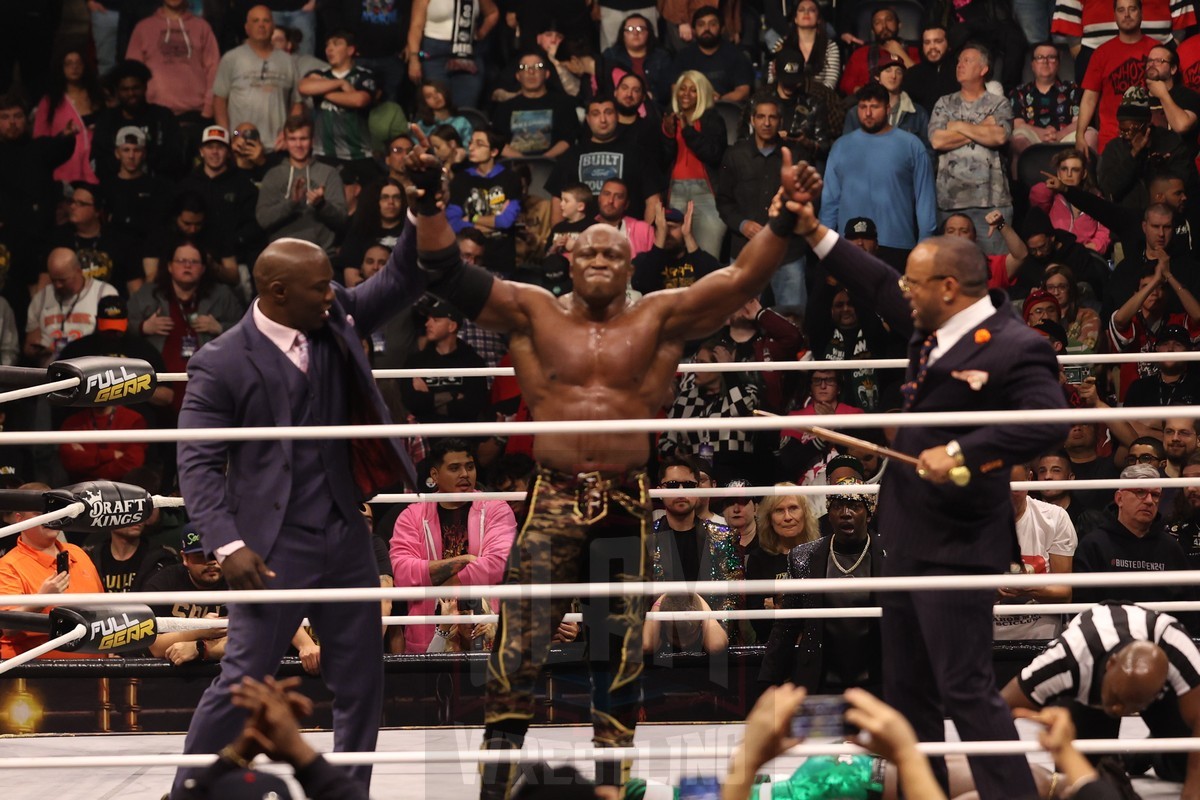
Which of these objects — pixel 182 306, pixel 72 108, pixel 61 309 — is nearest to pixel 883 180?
pixel 182 306

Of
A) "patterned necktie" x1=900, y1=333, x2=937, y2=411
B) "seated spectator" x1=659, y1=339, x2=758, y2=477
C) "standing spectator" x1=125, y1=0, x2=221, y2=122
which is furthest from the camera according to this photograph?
"standing spectator" x1=125, y1=0, x2=221, y2=122

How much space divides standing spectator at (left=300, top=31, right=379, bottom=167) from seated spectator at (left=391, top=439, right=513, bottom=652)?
301 cm

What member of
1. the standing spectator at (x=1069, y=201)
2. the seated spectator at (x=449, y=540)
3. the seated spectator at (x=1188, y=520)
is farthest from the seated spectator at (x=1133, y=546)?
the standing spectator at (x=1069, y=201)

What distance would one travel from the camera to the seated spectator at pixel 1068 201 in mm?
7492

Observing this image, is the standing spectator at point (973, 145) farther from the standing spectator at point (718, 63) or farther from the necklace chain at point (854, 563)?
the necklace chain at point (854, 563)

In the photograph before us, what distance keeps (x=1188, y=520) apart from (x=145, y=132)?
5.48 metres

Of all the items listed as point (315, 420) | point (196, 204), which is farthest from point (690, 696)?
point (196, 204)

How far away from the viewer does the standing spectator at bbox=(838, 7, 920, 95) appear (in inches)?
314

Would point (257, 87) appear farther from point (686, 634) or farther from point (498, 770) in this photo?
point (498, 770)

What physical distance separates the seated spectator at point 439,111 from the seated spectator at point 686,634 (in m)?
3.59

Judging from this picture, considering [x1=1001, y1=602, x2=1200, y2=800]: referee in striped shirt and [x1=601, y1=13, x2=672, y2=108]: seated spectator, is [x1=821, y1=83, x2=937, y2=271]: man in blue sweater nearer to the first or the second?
[x1=601, y1=13, x2=672, y2=108]: seated spectator

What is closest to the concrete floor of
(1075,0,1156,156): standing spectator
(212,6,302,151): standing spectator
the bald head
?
the bald head

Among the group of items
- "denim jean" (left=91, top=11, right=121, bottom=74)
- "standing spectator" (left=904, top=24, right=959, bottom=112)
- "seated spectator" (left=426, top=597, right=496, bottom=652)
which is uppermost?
"denim jean" (left=91, top=11, right=121, bottom=74)

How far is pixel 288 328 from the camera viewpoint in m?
3.78
